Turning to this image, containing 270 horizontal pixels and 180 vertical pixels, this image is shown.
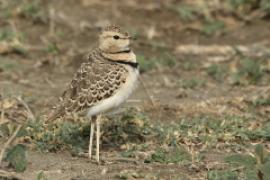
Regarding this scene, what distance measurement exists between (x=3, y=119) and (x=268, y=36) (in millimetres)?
4805

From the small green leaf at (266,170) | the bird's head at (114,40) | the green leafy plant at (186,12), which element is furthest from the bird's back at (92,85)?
the green leafy plant at (186,12)

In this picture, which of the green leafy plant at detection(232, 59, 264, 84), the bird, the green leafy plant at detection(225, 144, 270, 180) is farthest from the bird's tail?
the green leafy plant at detection(232, 59, 264, 84)

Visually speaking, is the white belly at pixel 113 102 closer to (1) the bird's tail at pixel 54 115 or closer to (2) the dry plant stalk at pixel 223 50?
(1) the bird's tail at pixel 54 115

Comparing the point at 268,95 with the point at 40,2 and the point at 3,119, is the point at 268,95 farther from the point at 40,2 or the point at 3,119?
the point at 40,2

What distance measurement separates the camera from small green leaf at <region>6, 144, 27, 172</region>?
611 centimetres

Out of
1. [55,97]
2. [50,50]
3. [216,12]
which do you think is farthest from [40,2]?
[55,97]

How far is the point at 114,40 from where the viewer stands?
7.27 m

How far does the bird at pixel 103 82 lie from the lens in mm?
6859

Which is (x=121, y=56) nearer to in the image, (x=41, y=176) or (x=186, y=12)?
(x=41, y=176)

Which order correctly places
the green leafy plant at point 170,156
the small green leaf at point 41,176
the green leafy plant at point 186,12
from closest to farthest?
1. the small green leaf at point 41,176
2. the green leafy plant at point 170,156
3. the green leafy plant at point 186,12

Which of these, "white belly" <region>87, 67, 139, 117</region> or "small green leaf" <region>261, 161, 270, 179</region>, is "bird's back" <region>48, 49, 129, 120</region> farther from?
"small green leaf" <region>261, 161, 270, 179</region>

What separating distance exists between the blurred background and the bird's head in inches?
43.1

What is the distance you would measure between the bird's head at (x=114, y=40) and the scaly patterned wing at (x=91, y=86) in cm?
16

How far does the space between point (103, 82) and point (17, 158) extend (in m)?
1.18
